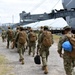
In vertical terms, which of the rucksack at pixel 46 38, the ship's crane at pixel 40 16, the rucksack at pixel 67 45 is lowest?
the rucksack at pixel 67 45

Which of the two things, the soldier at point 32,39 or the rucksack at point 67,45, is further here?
the soldier at point 32,39

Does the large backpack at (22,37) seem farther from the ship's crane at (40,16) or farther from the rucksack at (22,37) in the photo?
the ship's crane at (40,16)

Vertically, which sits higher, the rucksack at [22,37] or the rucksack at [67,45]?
the rucksack at [22,37]

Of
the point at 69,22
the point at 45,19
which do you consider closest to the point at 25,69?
the point at 69,22

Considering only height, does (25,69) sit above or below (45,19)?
below

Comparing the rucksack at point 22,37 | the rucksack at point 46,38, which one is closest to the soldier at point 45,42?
the rucksack at point 46,38

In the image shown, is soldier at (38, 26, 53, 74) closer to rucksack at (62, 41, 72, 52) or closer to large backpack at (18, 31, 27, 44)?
large backpack at (18, 31, 27, 44)

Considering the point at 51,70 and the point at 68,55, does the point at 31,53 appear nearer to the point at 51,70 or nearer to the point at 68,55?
the point at 51,70

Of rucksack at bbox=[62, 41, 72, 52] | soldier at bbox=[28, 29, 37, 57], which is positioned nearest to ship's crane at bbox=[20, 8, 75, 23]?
soldier at bbox=[28, 29, 37, 57]

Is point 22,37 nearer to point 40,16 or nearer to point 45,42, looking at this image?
point 45,42

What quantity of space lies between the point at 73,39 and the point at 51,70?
427 cm

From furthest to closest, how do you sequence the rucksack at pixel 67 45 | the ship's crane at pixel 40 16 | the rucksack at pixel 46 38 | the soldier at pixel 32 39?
the ship's crane at pixel 40 16, the soldier at pixel 32 39, the rucksack at pixel 46 38, the rucksack at pixel 67 45

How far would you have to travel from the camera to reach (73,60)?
329 inches

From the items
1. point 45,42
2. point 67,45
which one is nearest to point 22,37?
point 45,42
